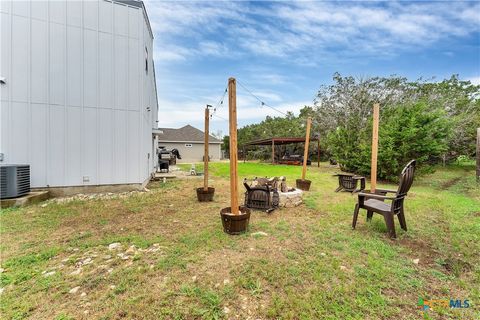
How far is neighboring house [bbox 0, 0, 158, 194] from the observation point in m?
5.69

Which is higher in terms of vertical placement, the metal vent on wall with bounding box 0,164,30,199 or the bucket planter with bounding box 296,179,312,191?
the metal vent on wall with bounding box 0,164,30,199

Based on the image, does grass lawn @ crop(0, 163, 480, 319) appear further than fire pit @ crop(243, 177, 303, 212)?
No

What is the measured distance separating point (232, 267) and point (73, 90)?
6.92 m

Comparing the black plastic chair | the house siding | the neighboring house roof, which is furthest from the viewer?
the neighboring house roof

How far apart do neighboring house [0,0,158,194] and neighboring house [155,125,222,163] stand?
695 inches

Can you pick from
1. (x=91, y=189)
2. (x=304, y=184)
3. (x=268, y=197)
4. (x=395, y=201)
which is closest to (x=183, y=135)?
(x=91, y=189)

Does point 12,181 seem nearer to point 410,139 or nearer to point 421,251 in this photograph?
point 421,251

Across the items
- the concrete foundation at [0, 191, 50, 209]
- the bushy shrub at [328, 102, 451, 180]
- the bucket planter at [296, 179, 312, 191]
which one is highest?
the bushy shrub at [328, 102, 451, 180]

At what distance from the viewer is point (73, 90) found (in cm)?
622

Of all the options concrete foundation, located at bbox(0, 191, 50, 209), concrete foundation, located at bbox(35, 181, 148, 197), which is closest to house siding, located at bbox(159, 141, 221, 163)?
concrete foundation, located at bbox(35, 181, 148, 197)

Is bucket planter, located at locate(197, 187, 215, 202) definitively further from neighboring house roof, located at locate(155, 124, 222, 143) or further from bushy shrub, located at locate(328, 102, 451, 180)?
neighboring house roof, located at locate(155, 124, 222, 143)

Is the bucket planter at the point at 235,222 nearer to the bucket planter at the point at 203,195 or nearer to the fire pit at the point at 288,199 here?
the fire pit at the point at 288,199

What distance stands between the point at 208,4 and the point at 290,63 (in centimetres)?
583

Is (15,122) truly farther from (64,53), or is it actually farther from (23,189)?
(64,53)
